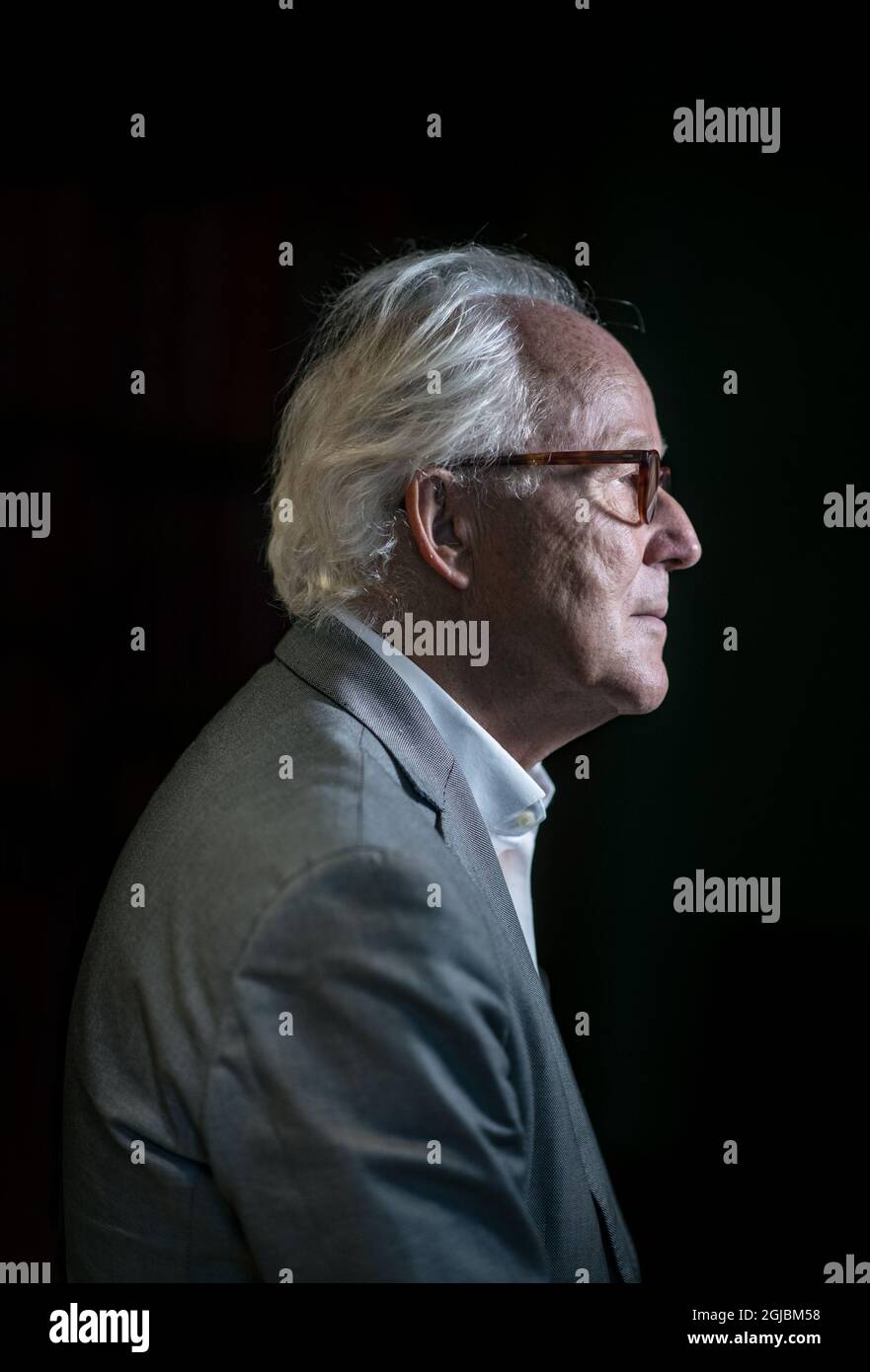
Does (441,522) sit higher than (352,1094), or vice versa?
(441,522)

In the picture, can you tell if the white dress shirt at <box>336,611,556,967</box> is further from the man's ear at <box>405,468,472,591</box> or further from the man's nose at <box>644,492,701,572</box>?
the man's nose at <box>644,492,701,572</box>

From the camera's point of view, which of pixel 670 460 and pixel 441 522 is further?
pixel 670 460

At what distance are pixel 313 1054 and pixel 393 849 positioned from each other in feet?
0.57

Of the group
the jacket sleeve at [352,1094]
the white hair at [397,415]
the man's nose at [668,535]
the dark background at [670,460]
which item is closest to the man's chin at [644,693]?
the man's nose at [668,535]

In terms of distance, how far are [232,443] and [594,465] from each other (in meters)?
0.76

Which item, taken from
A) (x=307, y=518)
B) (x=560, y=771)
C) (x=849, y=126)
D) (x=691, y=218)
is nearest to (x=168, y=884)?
(x=307, y=518)

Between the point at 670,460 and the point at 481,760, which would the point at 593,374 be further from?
the point at 670,460

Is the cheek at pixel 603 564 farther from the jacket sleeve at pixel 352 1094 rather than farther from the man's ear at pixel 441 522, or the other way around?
the jacket sleeve at pixel 352 1094

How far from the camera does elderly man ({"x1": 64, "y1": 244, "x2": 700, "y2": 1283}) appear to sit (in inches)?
36.3

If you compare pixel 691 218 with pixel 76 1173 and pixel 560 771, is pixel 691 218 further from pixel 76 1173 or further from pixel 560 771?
pixel 76 1173

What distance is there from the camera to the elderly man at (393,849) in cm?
92

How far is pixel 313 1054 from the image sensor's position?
0.92 metres

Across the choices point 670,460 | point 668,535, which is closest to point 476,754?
point 668,535

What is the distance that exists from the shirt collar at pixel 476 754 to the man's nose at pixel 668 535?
0.31 m
